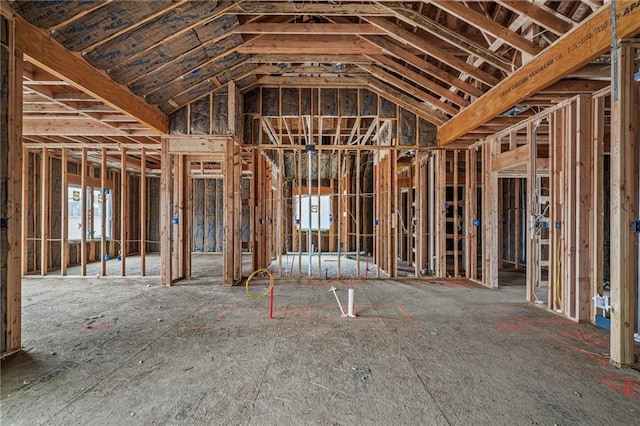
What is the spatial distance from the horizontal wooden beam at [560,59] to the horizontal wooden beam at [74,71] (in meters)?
5.96

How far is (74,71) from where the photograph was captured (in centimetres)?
418

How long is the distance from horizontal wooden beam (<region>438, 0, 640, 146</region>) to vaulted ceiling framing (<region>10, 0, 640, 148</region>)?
0.15 feet

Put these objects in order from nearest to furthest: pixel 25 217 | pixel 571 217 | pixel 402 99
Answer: pixel 571 217, pixel 402 99, pixel 25 217

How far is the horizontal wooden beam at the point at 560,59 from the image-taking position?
117 inches

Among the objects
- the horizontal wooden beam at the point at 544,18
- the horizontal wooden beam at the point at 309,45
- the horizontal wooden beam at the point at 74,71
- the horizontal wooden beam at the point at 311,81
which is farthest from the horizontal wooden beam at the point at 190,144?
the horizontal wooden beam at the point at 544,18

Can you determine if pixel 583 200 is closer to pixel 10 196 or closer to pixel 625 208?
pixel 625 208

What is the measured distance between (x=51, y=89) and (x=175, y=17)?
2.39 meters

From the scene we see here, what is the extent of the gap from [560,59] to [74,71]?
6031mm

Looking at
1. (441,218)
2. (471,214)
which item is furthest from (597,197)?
(441,218)

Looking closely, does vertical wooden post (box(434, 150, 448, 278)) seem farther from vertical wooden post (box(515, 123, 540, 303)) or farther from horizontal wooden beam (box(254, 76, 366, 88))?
horizontal wooden beam (box(254, 76, 366, 88))

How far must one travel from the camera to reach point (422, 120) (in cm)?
756

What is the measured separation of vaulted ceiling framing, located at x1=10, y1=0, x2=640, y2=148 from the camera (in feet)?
12.8

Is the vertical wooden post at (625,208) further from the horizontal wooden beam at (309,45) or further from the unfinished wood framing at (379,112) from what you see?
the horizontal wooden beam at (309,45)

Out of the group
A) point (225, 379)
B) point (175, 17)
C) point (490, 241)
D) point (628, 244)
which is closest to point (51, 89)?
point (175, 17)
